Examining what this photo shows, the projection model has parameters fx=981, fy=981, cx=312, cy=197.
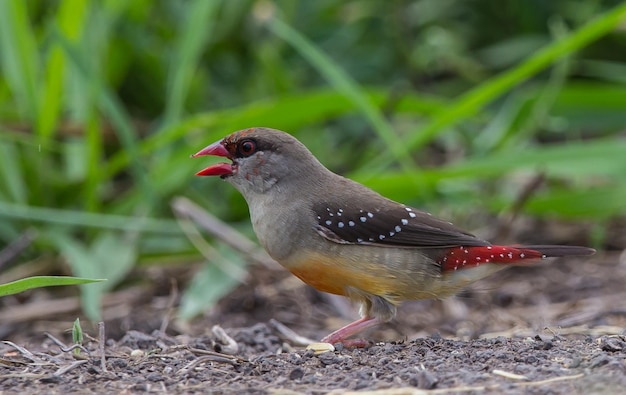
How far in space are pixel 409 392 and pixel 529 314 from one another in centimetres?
246

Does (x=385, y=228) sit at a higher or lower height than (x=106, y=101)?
lower

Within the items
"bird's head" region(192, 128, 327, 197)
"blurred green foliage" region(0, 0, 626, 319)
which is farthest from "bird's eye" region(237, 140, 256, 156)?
"blurred green foliage" region(0, 0, 626, 319)

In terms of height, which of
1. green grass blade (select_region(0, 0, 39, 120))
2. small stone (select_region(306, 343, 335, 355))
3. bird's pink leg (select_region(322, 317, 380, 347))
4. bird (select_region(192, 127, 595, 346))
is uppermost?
green grass blade (select_region(0, 0, 39, 120))

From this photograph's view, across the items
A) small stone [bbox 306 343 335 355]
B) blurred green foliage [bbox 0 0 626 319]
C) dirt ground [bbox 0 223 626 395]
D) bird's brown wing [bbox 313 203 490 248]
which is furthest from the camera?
blurred green foliage [bbox 0 0 626 319]

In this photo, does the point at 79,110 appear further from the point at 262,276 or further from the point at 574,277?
the point at 574,277

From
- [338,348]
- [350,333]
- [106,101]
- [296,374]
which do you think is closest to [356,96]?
[106,101]

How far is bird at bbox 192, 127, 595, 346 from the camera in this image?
3.91 meters

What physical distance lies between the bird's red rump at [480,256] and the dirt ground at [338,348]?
300mm

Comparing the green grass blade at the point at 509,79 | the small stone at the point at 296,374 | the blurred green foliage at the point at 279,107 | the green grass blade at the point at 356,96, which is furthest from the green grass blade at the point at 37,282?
the green grass blade at the point at 509,79

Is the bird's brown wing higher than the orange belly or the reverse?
Answer: higher

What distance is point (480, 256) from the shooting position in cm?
404

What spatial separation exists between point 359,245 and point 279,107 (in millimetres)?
2010

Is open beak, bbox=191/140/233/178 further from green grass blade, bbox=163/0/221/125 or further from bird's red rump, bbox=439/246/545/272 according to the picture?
green grass blade, bbox=163/0/221/125

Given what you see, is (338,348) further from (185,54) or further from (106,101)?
(185,54)
